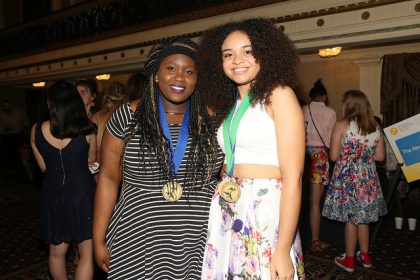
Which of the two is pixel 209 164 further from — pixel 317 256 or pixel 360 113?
pixel 317 256

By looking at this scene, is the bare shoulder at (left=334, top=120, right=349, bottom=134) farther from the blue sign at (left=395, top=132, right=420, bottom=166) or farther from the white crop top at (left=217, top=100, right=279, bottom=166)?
the white crop top at (left=217, top=100, right=279, bottom=166)

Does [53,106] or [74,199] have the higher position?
[53,106]

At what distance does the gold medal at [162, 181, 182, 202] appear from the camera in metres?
1.78

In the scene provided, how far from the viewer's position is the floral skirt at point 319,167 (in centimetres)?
442

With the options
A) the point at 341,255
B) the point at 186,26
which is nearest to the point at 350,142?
the point at 341,255

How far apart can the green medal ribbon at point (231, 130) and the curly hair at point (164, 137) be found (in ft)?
0.45

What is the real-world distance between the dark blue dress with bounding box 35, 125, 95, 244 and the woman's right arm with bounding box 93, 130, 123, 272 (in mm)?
988

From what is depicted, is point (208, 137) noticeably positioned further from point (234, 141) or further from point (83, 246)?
point (83, 246)

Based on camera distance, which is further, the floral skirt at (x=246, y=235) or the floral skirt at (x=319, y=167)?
the floral skirt at (x=319, y=167)

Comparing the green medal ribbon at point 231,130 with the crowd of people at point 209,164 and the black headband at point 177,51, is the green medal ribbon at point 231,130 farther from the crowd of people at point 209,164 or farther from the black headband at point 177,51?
the black headband at point 177,51

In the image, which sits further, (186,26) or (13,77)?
(13,77)

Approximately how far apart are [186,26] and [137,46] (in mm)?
1542

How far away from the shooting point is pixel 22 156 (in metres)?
8.80

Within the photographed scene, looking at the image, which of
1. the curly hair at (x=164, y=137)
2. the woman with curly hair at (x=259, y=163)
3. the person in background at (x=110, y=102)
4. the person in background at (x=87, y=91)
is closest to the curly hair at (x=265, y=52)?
the woman with curly hair at (x=259, y=163)
